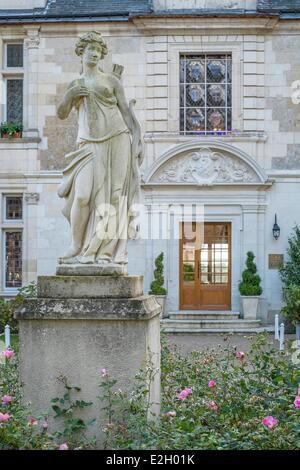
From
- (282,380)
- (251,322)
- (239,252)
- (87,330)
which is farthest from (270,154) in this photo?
(87,330)

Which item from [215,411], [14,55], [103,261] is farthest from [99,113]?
[14,55]

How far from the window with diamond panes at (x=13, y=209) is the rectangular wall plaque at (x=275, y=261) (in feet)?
22.1

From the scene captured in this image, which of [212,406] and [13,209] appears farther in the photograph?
[13,209]

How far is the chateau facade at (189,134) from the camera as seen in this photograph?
797 inches

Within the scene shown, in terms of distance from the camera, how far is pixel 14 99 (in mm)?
21328

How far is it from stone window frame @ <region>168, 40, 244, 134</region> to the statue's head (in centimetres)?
1364

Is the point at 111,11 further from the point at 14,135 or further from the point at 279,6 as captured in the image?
the point at 279,6

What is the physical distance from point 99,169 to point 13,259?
14.8 meters

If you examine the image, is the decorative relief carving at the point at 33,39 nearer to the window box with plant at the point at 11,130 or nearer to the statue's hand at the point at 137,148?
the window box with plant at the point at 11,130

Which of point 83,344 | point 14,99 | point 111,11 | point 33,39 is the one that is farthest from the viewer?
point 14,99

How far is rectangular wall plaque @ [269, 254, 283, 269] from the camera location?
20.2 m

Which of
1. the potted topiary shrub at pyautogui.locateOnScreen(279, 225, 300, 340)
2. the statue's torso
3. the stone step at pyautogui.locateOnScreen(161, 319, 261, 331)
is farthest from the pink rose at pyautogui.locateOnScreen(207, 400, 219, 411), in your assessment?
the stone step at pyautogui.locateOnScreen(161, 319, 261, 331)

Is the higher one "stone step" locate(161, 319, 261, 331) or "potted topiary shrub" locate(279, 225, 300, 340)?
"potted topiary shrub" locate(279, 225, 300, 340)

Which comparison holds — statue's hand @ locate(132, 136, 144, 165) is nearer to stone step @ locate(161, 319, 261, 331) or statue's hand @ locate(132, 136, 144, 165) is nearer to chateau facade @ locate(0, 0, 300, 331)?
stone step @ locate(161, 319, 261, 331)
